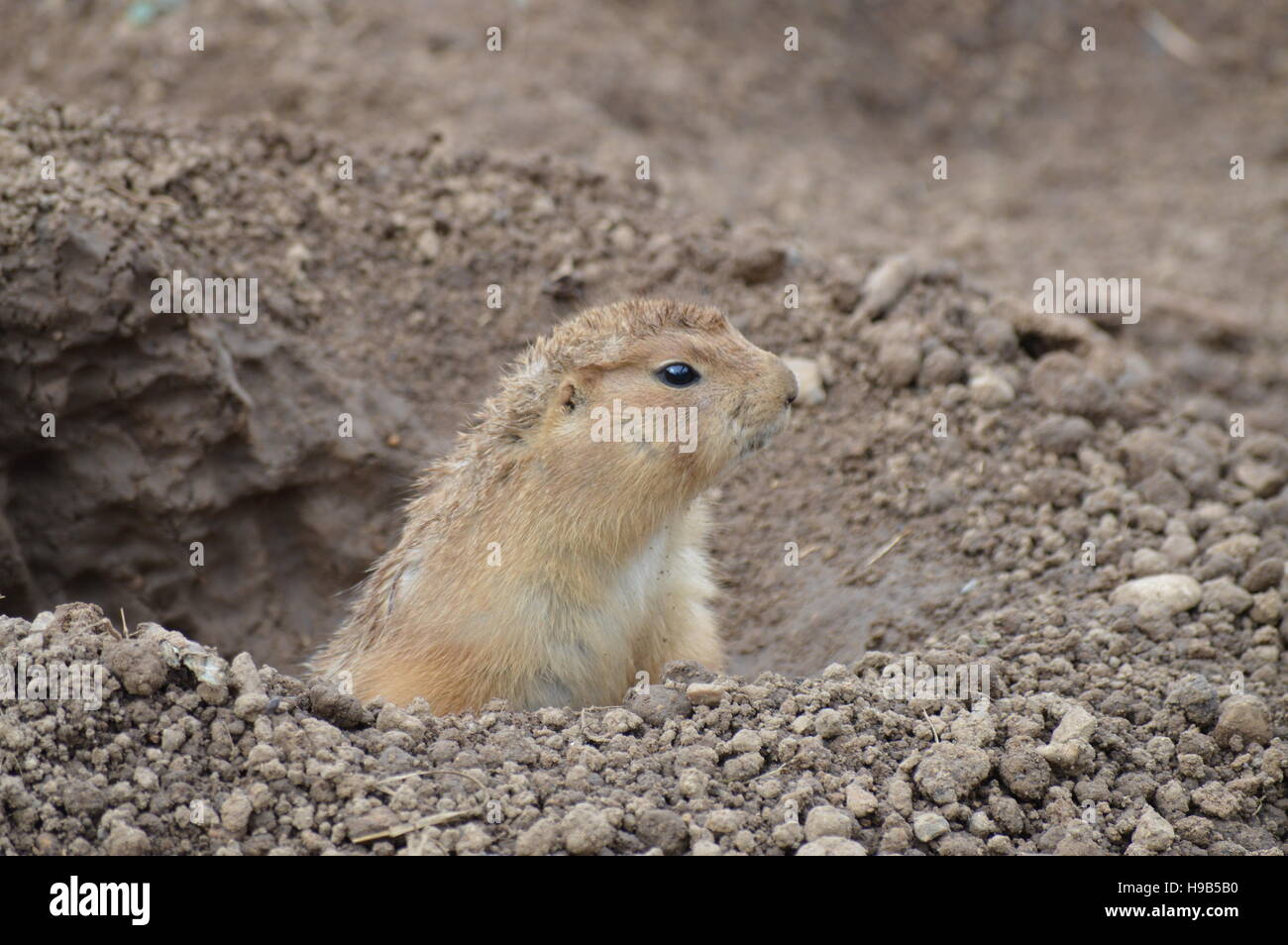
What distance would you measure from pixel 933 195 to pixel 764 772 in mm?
9827

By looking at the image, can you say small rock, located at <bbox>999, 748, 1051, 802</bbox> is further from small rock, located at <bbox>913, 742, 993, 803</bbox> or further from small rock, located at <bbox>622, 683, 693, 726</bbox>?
small rock, located at <bbox>622, 683, 693, 726</bbox>

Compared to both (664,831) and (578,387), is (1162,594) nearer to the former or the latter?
(578,387)

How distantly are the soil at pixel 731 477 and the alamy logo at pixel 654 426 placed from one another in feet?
3.29

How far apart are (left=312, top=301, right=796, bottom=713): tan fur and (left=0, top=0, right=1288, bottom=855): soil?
629 millimetres

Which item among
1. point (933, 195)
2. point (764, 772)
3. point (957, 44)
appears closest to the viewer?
point (764, 772)

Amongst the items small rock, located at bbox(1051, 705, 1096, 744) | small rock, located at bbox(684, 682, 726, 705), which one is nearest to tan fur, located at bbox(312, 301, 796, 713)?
small rock, located at bbox(684, 682, 726, 705)

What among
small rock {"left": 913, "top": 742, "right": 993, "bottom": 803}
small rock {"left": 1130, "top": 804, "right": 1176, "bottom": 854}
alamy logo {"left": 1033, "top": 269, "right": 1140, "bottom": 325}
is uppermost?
alamy logo {"left": 1033, "top": 269, "right": 1140, "bottom": 325}

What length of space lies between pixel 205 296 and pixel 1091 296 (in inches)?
277

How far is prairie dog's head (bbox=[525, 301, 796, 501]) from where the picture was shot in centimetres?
604

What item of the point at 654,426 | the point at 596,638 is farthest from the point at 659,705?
the point at 654,426

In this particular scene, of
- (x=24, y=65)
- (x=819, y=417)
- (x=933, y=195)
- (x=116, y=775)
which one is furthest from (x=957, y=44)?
(x=116, y=775)

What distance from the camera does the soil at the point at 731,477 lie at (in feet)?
16.0

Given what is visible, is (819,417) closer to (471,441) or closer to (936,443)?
(936,443)
